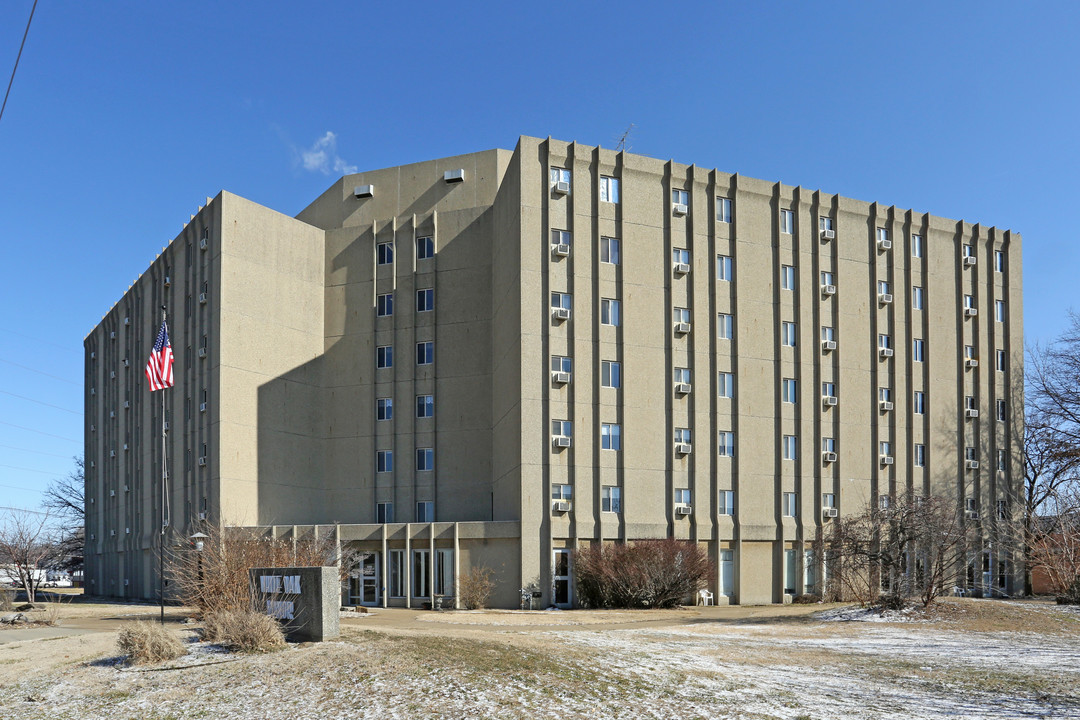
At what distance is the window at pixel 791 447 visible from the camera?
155 ft

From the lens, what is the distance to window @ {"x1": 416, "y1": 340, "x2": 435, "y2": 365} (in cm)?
5069

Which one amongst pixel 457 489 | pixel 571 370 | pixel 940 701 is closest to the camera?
pixel 940 701

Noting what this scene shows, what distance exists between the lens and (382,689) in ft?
54.5

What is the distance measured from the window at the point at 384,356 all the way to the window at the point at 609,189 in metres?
14.4

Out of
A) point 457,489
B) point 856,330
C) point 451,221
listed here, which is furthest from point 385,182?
point 856,330

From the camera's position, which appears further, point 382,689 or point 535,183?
point 535,183

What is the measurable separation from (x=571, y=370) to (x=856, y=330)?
1642 cm

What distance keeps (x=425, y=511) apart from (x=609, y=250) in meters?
16.6

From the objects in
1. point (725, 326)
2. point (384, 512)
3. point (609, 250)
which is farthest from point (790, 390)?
point (384, 512)

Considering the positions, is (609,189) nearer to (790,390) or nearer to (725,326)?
(725,326)

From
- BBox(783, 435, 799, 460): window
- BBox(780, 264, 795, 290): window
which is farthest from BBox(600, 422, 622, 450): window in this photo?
BBox(780, 264, 795, 290): window

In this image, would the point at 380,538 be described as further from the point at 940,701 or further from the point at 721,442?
the point at 940,701

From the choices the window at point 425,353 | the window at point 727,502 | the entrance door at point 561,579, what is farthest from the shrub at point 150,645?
the window at point 425,353

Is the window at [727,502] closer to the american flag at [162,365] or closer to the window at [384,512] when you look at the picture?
the window at [384,512]
